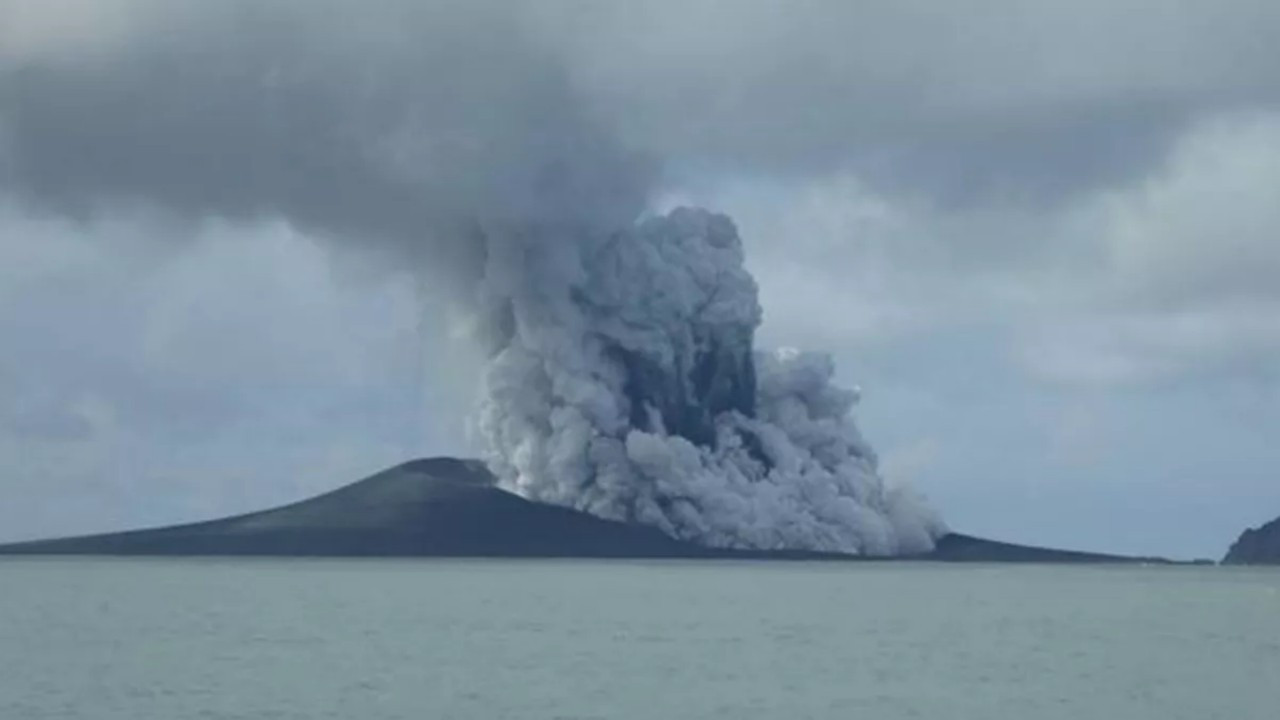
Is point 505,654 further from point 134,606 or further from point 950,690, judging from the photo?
point 134,606

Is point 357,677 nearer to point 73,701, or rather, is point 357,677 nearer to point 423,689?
point 423,689

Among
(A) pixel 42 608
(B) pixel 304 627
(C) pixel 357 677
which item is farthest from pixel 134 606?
(C) pixel 357 677

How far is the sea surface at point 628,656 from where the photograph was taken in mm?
66125

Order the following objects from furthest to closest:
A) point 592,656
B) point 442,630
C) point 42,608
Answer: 1. point 42,608
2. point 442,630
3. point 592,656

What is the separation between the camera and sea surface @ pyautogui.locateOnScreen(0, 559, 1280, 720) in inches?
2603

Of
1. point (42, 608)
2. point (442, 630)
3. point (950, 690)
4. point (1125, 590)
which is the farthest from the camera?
point (1125, 590)

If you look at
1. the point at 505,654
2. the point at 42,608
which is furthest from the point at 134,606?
the point at 505,654

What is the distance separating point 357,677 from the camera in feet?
242

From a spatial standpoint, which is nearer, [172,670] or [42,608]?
[172,670]

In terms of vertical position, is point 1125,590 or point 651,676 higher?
point 1125,590

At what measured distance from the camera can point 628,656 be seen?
3305 inches

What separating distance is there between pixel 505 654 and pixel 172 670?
1277cm

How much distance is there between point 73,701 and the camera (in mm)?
66125

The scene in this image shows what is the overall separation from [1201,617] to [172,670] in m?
68.6
